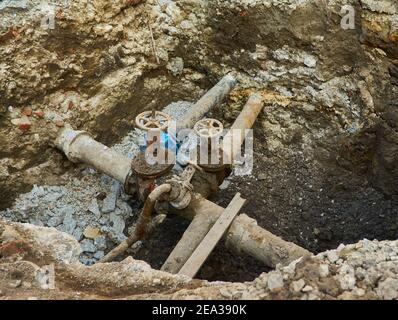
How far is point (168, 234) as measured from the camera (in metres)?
3.32

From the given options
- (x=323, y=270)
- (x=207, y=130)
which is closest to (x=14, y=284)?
(x=323, y=270)

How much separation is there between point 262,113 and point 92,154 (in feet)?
4.61

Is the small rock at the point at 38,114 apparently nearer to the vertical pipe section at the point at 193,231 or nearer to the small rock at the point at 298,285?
the vertical pipe section at the point at 193,231

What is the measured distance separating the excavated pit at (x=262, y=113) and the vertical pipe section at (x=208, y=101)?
0.47 feet

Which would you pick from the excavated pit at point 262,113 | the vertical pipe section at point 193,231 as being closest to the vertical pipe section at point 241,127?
the excavated pit at point 262,113

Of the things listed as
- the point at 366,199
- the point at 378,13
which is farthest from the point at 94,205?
the point at 378,13

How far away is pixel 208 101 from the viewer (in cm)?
360

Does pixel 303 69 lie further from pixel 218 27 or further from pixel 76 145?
pixel 76 145

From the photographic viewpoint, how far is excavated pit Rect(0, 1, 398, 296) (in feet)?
10.7

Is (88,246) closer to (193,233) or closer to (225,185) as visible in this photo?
(193,233)

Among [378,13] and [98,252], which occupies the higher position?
[378,13]

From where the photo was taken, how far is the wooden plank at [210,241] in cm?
247

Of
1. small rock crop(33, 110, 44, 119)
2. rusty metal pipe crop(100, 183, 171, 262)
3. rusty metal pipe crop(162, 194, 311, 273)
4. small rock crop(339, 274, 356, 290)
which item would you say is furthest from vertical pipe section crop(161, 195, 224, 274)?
small rock crop(33, 110, 44, 119)

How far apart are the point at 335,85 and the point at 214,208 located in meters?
1.41
